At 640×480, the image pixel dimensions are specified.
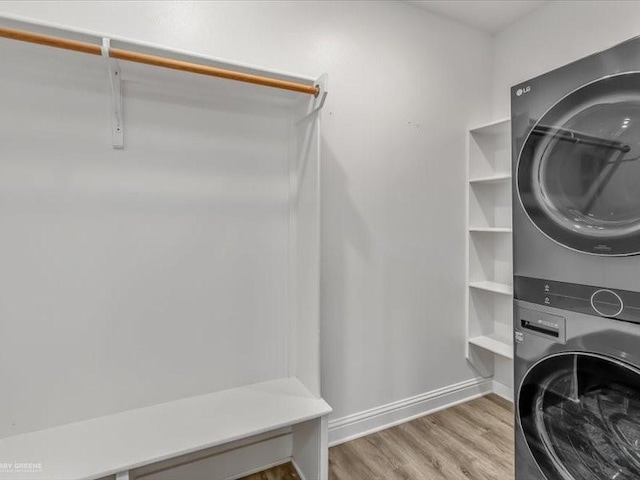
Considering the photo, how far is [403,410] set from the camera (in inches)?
84.0

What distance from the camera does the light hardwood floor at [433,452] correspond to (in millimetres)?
1681

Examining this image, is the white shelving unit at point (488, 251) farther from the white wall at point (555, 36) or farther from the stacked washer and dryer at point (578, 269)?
the stacked washer and dryer at point (578, 269)

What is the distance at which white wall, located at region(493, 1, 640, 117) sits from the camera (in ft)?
6.05

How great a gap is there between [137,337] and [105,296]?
0.22m

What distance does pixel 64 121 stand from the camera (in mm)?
1371

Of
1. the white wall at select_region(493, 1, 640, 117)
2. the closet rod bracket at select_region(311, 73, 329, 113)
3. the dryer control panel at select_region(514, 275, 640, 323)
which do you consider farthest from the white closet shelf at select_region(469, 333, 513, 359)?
the closet rod bracket at select_region(311, 73, 329, 113)

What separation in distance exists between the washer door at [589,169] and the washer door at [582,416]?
1.33 ft

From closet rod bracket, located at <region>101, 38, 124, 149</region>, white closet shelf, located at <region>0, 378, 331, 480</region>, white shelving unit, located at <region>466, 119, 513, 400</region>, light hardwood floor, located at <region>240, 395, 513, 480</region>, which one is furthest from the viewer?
white shelving unit, located at <region>466, 119, 513, 400</region>

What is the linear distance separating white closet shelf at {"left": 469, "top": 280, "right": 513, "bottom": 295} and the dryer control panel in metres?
0.87

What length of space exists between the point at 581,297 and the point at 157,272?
5.36 ft

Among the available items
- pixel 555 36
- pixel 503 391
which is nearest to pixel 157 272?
pixel 503 391

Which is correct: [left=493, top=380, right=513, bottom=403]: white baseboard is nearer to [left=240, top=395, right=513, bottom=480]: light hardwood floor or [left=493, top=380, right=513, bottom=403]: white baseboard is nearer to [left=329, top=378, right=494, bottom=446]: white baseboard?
[left=329, top=378, right=494, bottom=446]: white baseboard

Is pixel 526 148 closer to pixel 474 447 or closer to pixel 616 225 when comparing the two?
pixel 616 225

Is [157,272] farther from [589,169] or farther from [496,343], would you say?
[496,343]
